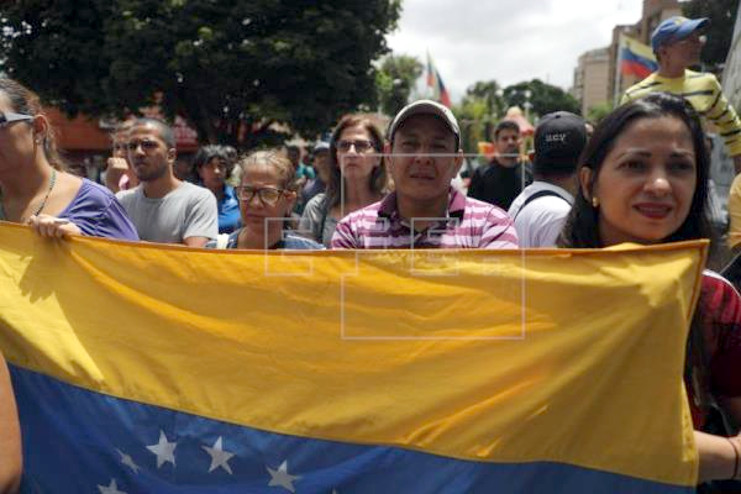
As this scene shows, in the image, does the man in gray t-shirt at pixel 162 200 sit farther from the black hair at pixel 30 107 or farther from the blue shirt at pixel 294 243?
the black hair at pixel 30 107

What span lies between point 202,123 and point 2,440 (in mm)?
20284

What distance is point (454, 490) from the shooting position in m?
1.65

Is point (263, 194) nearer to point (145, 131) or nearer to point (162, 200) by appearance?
point (162, 200)

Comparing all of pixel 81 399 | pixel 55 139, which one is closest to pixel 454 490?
pixel 81 399

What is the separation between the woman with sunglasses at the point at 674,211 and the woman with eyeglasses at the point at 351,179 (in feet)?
6.55

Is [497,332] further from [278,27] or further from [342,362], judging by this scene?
[278,27]

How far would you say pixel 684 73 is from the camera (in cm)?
411

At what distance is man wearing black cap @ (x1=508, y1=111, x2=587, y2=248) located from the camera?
304cm

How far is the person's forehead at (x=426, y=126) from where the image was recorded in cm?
240

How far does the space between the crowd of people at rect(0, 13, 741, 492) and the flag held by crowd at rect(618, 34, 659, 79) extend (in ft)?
39.7

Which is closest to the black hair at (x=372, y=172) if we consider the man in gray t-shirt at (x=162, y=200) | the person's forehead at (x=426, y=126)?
the man in gray t-shirt at (x=162, y=200)

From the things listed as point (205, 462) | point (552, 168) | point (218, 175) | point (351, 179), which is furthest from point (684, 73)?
point (205, 462)

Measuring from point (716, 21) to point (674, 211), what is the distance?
91.3 feet

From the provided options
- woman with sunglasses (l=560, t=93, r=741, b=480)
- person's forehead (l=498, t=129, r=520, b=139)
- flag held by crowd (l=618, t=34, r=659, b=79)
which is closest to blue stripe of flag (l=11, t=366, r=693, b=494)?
woman with sunglasses (l=560, t=93, r=741, b=480)
